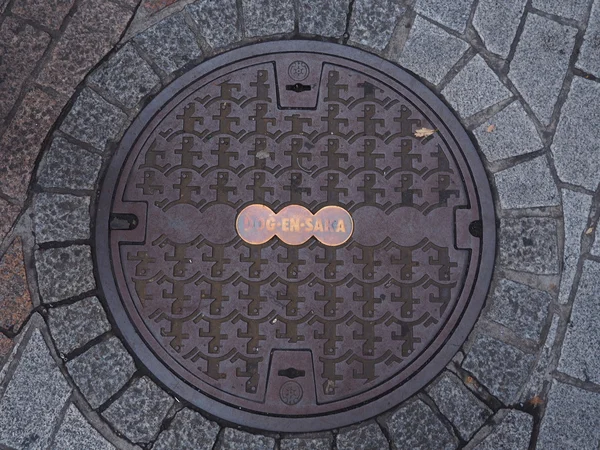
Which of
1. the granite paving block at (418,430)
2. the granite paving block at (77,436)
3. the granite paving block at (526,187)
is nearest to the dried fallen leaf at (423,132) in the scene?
the granite paving block at (526,187)

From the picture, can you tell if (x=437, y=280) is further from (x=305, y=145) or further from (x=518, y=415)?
(x=305, y=145)

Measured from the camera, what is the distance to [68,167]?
2318mm

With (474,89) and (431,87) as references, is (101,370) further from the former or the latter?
(474,89)

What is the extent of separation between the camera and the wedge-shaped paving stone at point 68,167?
231cm

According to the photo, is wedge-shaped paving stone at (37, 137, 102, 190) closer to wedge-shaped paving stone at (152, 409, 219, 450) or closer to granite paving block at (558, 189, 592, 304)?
wedge-shaped paving stone at (152, 409, 219, 450)

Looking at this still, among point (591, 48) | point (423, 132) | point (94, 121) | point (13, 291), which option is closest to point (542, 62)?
point (591, 48)

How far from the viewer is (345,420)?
218cm

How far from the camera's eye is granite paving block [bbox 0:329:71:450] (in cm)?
217

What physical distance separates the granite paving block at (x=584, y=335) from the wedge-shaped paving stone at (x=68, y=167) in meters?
2.04

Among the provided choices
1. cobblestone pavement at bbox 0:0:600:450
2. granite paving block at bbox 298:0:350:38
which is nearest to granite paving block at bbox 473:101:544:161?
cobblestone pavement at bbox 0:0:600:450

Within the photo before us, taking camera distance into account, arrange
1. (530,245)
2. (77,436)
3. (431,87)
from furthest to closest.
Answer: (431,87)
(530,245)
(77,436)

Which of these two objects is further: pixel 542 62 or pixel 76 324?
pixel 542 62

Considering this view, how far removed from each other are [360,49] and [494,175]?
787 mm

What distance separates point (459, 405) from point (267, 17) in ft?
5.95
